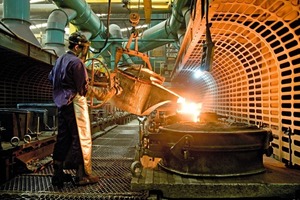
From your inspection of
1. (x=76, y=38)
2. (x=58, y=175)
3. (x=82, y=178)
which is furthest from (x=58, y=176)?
(x=76, y=38)

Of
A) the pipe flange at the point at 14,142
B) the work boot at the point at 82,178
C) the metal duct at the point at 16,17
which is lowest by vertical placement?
the work boot at the point at 82,178

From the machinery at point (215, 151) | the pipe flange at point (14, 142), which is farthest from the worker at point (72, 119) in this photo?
the pipe flange at point (14, 142)

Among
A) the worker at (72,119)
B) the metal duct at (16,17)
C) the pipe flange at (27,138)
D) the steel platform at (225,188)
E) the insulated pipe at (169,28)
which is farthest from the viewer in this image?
the insulated pipe at (169,28)

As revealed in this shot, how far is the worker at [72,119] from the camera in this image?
Result: 3037mm

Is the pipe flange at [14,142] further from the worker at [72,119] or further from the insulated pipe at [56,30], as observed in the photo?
the insulated pipe at [56,30]

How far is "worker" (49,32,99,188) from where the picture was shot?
304 cm

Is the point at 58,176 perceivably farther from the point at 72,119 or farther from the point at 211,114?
the point at 211,114

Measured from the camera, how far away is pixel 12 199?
2.69 m

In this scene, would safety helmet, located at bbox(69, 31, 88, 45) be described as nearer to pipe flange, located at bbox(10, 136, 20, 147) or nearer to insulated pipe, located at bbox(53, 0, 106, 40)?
pipe flange, located at bbox(10, 136, 20, 147)

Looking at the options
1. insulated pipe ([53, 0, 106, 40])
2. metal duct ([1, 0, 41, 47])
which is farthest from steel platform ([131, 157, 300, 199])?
insulated pipe ([53, 0, 106, 40])

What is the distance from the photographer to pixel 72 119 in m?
3.05

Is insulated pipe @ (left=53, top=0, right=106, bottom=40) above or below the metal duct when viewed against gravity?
above

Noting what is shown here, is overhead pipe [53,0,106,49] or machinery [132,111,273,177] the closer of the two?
machinery [132,111,273,177]

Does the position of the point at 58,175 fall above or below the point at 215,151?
below
